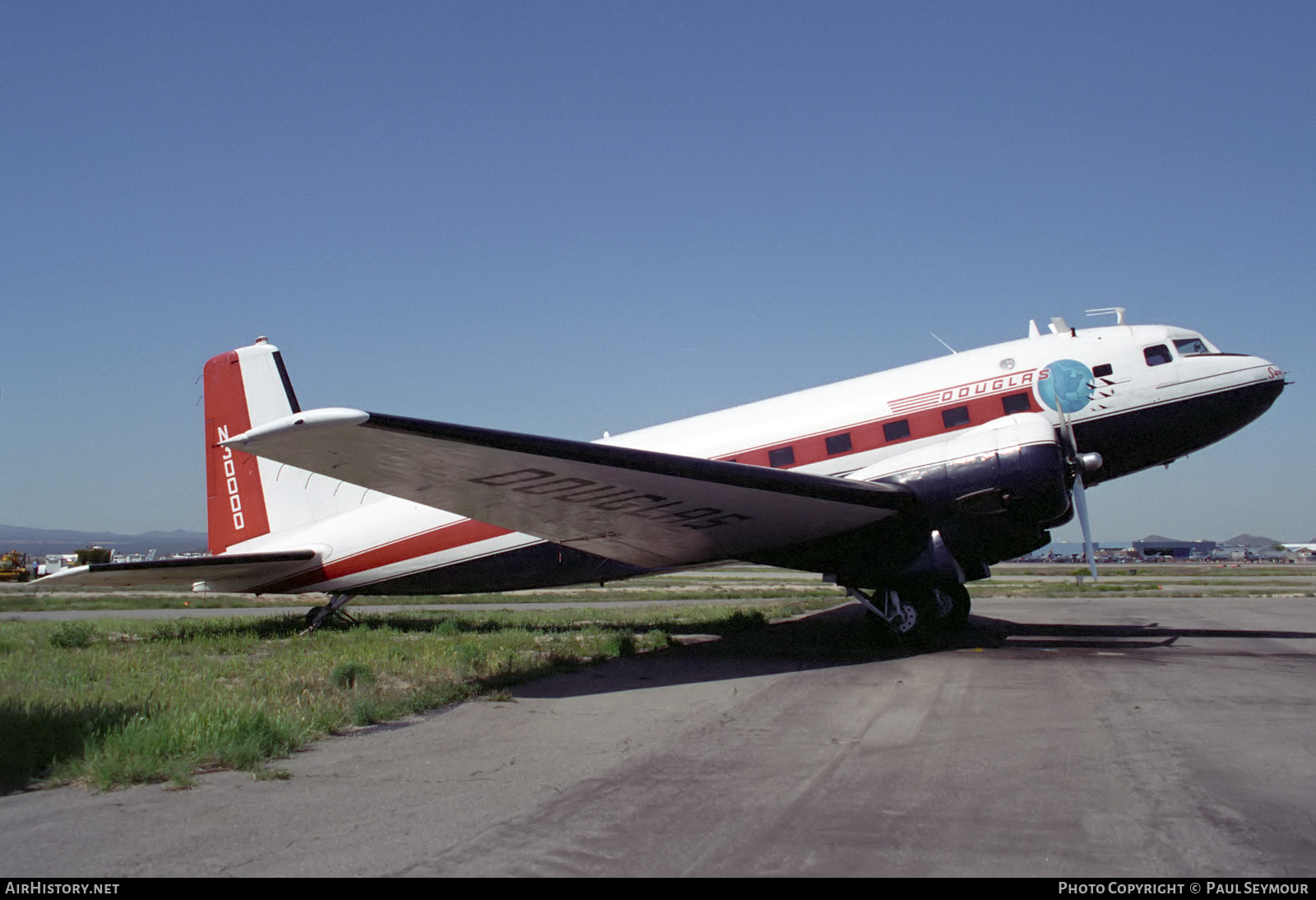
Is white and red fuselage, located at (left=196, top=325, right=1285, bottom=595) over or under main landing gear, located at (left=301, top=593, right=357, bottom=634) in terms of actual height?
over

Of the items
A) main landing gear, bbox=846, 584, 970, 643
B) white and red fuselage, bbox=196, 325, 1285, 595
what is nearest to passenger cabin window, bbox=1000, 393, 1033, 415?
white and red fuselage, bbox=196, 325, 1285, 595

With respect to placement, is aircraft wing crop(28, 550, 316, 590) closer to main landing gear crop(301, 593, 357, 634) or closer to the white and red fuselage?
the white and red fuselage

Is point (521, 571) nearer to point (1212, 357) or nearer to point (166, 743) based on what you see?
point (166, 743)

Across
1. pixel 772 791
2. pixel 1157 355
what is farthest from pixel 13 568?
pixel 772 791

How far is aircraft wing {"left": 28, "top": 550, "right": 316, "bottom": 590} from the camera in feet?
43.3

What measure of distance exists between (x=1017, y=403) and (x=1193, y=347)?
9.99 feet

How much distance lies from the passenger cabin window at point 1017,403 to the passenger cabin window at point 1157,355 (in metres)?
1.95

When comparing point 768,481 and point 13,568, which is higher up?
point 13,568

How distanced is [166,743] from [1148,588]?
3090cm

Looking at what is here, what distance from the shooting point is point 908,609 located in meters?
12.3

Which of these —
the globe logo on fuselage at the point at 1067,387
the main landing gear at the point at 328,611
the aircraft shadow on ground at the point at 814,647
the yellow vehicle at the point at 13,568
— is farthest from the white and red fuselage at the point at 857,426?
the yellow vehicle at the point at 13,568

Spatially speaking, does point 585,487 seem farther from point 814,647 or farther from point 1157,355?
point 1157,355

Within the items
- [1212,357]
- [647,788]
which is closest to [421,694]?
[647,788]

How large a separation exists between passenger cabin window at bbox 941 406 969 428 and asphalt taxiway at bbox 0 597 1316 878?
4244 millimetres
